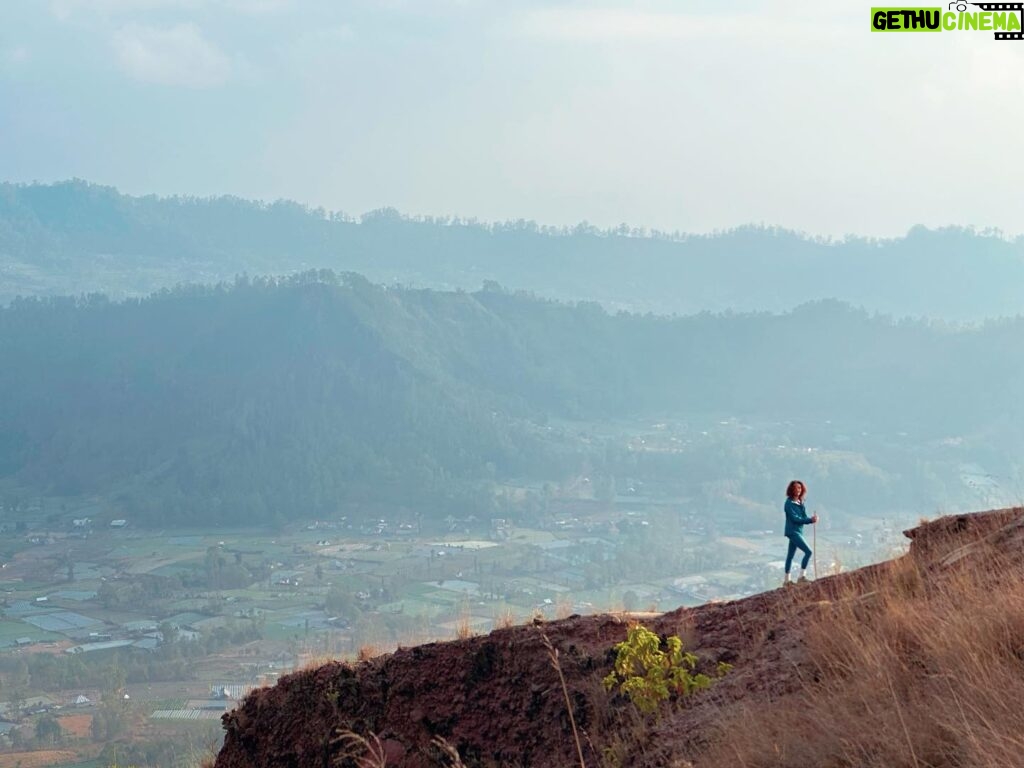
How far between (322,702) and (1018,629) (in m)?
5.38

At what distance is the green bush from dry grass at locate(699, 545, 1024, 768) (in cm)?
73

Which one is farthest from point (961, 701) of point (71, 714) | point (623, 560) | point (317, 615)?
point (623, 560)

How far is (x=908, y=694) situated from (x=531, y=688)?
3.18 meters

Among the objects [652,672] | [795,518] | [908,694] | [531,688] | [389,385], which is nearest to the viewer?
[908,694]

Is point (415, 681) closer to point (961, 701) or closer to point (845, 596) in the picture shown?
point (845, 596)

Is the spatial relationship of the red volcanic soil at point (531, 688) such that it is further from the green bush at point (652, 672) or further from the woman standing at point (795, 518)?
the woman standing at point (795, 518)

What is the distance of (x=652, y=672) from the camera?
676cm

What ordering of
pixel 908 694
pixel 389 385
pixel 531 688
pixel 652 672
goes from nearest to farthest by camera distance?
1. pixel 908 694
2. pixel 652 672
3. pixel 531 688
4. pixel 389 385

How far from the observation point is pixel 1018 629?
5406mm

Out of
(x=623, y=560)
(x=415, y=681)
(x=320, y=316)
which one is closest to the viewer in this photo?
(x=415, y=681)

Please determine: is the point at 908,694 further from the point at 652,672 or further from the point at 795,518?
the point at 795,518

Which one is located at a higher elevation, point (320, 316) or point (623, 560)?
point (320, 316)

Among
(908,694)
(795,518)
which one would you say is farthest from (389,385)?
(908,694)

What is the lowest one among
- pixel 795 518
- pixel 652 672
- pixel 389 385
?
pixel 652 672
